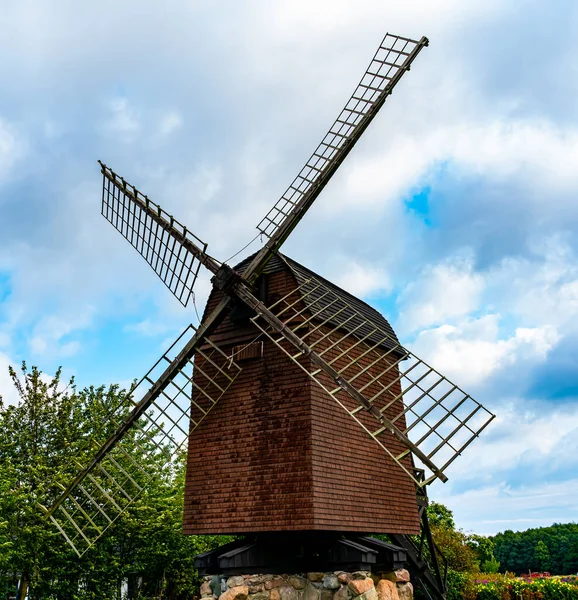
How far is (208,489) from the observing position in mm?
11375

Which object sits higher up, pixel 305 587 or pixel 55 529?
pixel 55 529

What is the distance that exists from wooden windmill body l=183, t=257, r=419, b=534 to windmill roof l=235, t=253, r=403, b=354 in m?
0.08

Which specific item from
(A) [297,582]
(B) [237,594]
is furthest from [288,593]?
(B) [237,594]

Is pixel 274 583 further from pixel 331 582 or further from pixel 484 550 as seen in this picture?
pixel 484 550

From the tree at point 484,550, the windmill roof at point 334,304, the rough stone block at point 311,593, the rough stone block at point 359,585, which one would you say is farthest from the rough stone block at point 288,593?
the tree at point 484,550

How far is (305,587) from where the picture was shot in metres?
10.5

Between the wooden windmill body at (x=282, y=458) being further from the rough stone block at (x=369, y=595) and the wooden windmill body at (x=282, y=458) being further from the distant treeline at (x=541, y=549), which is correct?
the distant treeline at (x=541, y=549)

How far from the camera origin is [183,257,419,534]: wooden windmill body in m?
10.3

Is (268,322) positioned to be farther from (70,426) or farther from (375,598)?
(70,426)

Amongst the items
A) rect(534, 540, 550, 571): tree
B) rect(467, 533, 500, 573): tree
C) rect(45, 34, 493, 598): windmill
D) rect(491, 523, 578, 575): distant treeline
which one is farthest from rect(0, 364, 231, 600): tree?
rect(534, 540, 550, 571): tree

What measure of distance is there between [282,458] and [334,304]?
3.90 m

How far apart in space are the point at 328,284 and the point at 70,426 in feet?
31.9

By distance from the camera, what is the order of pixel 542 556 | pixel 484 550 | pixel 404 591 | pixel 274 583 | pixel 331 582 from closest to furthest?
1. pixel 331 582
2. pixel 274 583
3. pixel 404 591
4. pixel 484 550
5. pixel 542 556

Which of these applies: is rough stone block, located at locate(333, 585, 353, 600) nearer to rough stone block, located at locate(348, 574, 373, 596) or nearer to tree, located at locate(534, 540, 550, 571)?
rough stone block, located at locate(348, 574, 373, 596)
